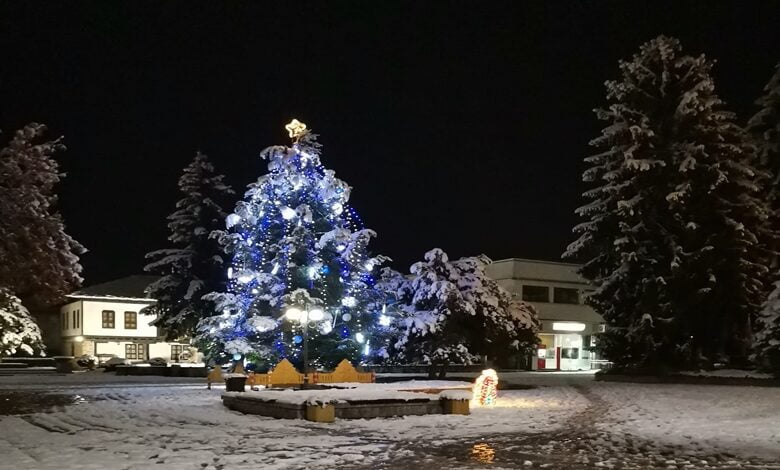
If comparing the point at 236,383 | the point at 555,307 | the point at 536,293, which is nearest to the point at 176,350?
the point at 536,293

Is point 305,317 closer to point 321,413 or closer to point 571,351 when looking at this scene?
point 321,413

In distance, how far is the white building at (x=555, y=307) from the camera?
208 ft

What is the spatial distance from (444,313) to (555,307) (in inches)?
1092

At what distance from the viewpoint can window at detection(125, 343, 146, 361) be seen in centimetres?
6750

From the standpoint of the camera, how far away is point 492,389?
23.2 metres

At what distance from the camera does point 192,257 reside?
48312 mm

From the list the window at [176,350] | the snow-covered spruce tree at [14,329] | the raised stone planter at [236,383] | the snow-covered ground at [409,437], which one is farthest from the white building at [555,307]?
the raised stone planter at [236,383]

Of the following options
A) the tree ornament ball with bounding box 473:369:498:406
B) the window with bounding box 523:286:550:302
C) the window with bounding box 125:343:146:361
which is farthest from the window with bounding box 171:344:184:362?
the tree ornament ball with bounding box 473:369:498:406

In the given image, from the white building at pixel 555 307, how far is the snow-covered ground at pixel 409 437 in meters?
39.1

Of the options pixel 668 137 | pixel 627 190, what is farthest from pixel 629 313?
pixel 668 137

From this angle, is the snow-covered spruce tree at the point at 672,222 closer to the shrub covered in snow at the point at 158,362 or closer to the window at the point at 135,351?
the shrub covered in snow at the point at 158,362

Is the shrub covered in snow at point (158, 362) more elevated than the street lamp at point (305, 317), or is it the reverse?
the street lamp at point (305, 317)

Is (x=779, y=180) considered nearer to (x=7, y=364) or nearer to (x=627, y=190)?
(x=627, y=190)

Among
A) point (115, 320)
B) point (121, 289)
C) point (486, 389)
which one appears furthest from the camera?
point (121, 289)
